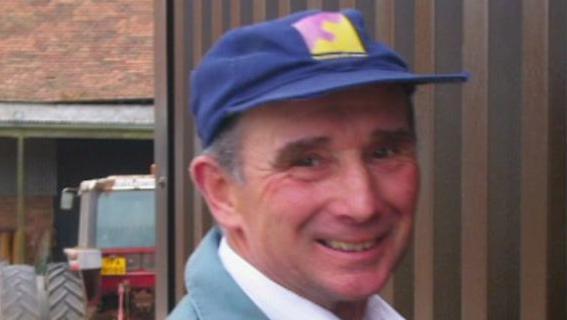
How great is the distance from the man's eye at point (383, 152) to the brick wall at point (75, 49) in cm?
2006

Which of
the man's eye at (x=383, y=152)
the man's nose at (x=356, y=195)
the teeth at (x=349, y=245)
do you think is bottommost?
the teeth at (x=349, y=245)

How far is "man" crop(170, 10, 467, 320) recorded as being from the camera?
73.6 inches

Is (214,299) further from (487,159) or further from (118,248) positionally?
(118,248)

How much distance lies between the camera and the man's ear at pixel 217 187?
1.97 metres

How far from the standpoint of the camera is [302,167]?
189cm

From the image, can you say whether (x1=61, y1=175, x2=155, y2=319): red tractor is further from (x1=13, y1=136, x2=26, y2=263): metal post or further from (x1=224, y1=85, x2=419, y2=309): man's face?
(x1=224, y1=85, x2=419, y2=309): man's face

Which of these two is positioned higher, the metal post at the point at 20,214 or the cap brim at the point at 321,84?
the cap brim at the point at 321,84

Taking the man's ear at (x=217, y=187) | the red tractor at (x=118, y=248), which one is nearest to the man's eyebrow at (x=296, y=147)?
the man's ear at (x=217, y=187)

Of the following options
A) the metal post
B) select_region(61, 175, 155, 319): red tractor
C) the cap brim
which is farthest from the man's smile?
the metal post

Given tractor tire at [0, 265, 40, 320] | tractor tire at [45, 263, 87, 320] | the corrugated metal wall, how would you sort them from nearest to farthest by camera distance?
the corrugated metal wall < tractor tire at [0, 265, 40, 320] < tractor tire at [45, 263, 87, 320]

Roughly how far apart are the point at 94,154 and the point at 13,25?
260 cm

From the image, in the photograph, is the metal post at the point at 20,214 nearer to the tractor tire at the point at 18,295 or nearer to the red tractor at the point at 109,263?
the red tractor at the point at 109,263

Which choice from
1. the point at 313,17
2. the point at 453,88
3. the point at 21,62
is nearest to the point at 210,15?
the point at 453,88

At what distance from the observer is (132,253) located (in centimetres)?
1517
